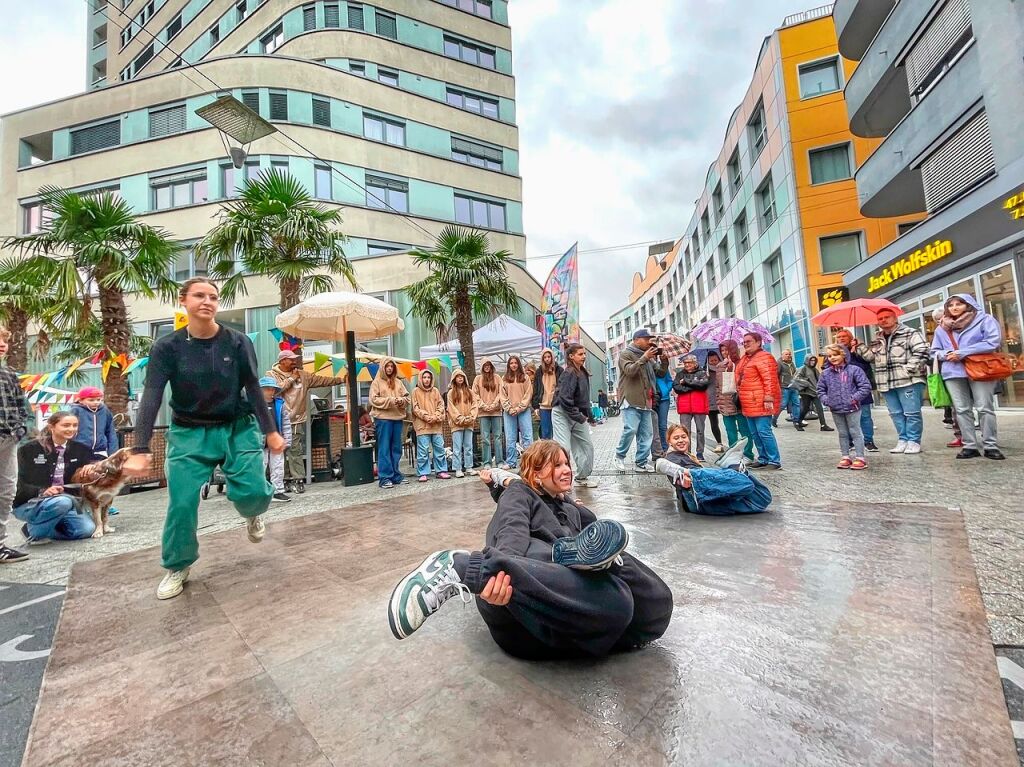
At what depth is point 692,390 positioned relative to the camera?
24.2ft

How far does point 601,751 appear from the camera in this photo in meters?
1.33

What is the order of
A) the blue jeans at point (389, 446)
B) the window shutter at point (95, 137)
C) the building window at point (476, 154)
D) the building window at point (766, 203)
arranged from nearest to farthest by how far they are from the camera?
1. the blue jeans at point (389, 446)
2. the window shutter at point (95, 137)
3. the building window at point (766, 203)
4. the building window at point (476, 154)

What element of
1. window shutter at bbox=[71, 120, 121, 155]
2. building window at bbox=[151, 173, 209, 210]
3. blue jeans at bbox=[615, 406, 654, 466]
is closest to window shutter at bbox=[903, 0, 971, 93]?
blue jeans at bbox=[615, 406, 654, 466]

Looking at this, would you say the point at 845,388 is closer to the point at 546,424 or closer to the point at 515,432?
the point at 546,424

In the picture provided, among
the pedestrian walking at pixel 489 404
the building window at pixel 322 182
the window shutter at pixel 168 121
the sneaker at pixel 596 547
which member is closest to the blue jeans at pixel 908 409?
the pedestrian walking at pixel 489 404

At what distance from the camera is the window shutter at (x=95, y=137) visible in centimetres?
1933

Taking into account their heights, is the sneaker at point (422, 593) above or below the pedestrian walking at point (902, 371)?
below

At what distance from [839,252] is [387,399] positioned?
62.8 ft

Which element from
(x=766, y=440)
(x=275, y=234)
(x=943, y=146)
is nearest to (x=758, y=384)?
(x=766, y=440)

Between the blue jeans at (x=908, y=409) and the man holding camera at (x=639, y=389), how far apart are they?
304 centimetres

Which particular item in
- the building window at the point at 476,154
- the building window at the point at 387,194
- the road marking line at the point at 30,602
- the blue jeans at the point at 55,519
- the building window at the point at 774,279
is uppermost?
the building window at the point at 476,154

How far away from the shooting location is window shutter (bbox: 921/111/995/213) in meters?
10.8

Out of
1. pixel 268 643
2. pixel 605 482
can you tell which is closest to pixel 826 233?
pixel 605 482

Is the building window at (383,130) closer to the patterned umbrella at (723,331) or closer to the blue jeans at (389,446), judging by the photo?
the blue jeans at (389,446)
